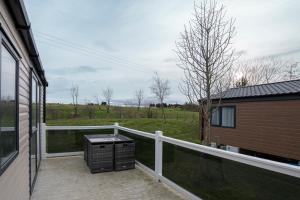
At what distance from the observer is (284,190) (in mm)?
2207

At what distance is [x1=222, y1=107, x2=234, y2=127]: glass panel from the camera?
10445mm

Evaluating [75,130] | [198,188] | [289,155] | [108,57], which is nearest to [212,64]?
[198,188]

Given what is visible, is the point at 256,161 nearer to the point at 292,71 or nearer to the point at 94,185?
the point at 94,185

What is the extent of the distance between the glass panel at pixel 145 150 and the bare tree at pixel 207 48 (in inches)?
48.6

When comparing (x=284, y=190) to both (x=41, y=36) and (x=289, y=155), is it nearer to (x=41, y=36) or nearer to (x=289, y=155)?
(x=289, y=155)

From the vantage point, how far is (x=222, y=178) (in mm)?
2975

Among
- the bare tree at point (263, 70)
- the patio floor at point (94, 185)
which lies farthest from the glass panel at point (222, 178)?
the bare tree at point (263, 70)

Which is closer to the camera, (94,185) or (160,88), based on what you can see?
(94,185)

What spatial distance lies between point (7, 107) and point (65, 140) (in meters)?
5.05

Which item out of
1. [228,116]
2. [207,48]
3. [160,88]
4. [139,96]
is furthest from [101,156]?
[139,96]

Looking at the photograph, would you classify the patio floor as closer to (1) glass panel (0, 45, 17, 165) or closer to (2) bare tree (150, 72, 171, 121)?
(1) glass panel (0, 45, 17, 165)

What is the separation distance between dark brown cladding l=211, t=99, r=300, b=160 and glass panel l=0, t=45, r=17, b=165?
7972mm

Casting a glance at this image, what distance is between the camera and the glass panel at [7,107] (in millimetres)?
1698

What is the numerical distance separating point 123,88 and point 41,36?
9752 mm
